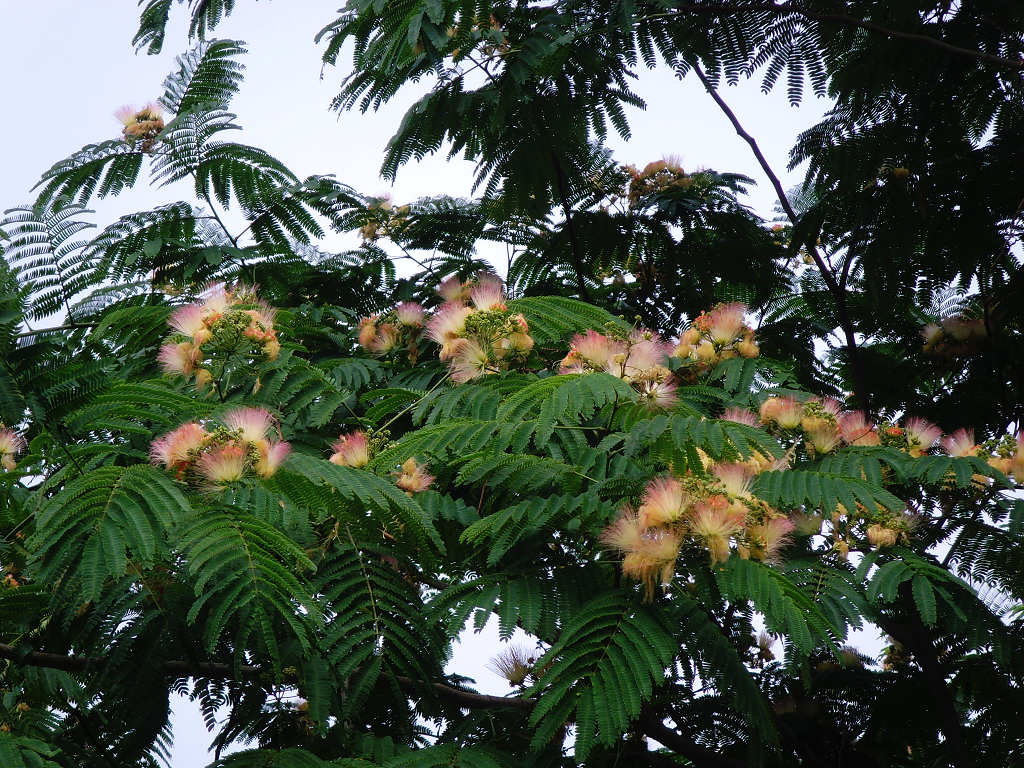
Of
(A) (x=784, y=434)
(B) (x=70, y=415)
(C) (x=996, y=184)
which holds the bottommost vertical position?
(B) (x=70, y=415)

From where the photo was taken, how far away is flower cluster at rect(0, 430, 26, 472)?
4.41m

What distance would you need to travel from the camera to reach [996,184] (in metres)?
5.73

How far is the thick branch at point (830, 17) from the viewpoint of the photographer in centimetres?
510

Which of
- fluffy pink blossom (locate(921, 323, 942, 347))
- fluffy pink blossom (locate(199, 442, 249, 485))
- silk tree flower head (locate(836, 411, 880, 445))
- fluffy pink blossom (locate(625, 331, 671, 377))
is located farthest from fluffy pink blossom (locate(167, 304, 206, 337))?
fluffy pink blossom (locate(921, 323, 942, 347))

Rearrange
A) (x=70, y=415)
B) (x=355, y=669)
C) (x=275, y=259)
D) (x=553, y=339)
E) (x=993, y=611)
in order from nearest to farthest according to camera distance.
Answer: (x=70, y=415) < (x=355, y=669) < (x=993, y=611) < (x=553, y=339) < (x=275, y=259)

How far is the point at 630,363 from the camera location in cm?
400

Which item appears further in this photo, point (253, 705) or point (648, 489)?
point (253, 705)

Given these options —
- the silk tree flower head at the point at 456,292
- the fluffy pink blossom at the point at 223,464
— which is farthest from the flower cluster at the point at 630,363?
the fluffy pink blossom at the point at 223,464

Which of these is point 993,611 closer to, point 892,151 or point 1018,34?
point 892,151

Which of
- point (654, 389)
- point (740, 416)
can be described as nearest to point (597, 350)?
point (654, 389)

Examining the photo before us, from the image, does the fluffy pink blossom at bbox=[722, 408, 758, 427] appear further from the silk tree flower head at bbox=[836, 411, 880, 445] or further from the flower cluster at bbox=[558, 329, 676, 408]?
the silk tree flower head at bbox=[836, 411, 880, 445]

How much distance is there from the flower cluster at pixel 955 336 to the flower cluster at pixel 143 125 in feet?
13.7

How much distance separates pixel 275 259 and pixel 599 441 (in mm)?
2652

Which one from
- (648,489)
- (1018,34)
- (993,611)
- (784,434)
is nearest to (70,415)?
(648,489)
